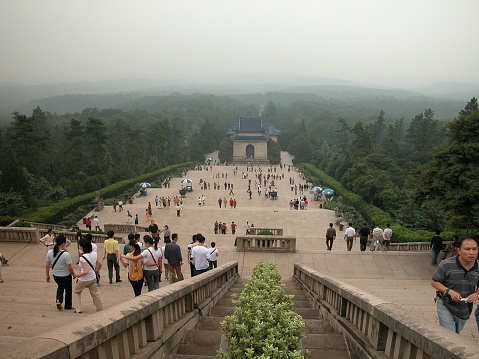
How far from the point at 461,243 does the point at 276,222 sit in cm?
2284

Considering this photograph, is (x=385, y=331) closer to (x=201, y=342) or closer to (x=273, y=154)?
(x=201, y=342)

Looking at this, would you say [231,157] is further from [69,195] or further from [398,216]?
[398,216]

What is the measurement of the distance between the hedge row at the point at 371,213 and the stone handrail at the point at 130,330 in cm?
1462

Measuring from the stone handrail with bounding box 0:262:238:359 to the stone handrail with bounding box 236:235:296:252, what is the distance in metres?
8.04

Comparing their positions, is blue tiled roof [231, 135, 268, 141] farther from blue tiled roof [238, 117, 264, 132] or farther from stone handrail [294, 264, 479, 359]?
stone handrail [294, 264, 479, 359]

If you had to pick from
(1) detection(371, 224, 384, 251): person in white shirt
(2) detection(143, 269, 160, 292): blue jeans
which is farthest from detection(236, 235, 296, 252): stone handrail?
(2) detection(143, 269, 160, 292): blue jeans

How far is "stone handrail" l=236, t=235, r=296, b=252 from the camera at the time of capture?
533 inches

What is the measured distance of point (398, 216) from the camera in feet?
86.4

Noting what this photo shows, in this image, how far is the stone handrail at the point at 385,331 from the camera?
9.12 feet

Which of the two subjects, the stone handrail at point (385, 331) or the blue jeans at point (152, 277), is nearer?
the stone handrail at point (385, 331)

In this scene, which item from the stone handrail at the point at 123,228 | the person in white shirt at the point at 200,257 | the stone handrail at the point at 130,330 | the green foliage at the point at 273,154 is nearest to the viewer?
the stone handrail at the point at 130,330

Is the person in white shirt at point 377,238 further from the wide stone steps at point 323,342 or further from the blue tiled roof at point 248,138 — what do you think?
the blue tiled roof at point 248,138

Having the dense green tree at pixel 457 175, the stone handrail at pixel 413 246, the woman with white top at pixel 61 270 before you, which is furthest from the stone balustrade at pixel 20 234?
the dense green tree at pixel 457 175

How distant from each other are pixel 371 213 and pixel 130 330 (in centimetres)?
2605
